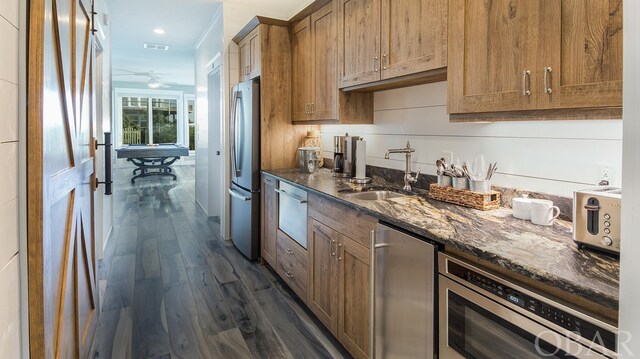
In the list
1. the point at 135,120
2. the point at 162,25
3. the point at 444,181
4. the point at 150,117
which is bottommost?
the point at 444,181

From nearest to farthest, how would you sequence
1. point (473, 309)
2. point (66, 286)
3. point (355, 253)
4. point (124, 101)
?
point (473, 309) → point (66, 286) → point (355, 253) → point (124, 101)

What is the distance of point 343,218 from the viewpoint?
2.06 meters

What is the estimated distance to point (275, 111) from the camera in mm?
3539

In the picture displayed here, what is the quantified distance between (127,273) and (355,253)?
240 cm

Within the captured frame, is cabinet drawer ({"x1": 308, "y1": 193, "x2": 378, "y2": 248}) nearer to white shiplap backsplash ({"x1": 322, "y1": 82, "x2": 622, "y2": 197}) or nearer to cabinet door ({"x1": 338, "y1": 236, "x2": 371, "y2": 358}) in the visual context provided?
cabinet door ({"x1": 338, "y1": 236, "x2": 371, "y2": 358})

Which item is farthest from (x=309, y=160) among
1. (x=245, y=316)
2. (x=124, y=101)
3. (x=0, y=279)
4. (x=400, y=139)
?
(x=124, y=101)

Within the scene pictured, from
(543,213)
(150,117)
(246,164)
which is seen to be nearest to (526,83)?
(543,213)

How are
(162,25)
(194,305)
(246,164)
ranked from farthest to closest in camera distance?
(162,25)
(246,164)
(194,305)

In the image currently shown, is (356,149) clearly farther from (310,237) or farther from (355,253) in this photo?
(355,253)

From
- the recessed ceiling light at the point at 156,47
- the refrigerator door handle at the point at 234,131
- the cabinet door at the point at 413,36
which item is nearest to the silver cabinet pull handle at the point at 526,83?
the cabinet door at the point at 413,36

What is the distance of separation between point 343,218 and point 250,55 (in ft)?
7.82

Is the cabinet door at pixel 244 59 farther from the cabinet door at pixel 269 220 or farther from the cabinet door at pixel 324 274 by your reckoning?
the cabinet door at pixel 324 274

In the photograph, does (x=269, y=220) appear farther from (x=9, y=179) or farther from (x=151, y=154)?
(x=151, y=154)

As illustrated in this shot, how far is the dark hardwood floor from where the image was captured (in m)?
2.18
